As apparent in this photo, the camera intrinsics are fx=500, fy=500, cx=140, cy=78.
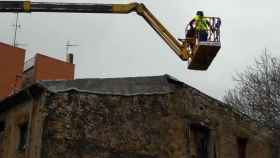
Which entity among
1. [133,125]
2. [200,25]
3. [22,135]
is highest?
[200,25]

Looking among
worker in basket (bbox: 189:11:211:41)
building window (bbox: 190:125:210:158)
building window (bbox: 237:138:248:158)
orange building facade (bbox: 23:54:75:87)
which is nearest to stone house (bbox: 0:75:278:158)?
building window (bbox: 190:125:210:158)

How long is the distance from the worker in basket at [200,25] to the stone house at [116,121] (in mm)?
3285

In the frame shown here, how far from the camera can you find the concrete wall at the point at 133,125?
608 inches

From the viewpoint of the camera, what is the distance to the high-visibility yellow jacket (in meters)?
14.6

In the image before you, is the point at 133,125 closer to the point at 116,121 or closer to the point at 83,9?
the point at 116,121

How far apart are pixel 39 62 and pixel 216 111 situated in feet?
38.6

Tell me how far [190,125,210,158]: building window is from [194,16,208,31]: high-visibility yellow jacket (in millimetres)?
4511

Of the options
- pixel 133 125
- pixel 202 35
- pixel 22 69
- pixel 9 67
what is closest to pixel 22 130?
pixel 133 125

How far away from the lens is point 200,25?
14766 millimetres

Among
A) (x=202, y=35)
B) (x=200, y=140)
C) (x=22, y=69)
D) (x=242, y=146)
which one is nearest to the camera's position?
(x=202, y=35)

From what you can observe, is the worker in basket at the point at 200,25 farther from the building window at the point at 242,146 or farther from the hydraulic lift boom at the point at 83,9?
the building window at the point at 242,146

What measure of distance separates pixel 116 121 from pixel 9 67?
11.4 metres

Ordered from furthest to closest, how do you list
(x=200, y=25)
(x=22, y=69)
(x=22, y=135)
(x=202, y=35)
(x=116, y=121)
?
(x=22, y=69) → (x=22, y=135) → (x=116, y=121) → (x=200, y=25) → (x=202, y=35)

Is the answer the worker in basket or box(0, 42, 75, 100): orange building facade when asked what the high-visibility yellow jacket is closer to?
the worker in basket
